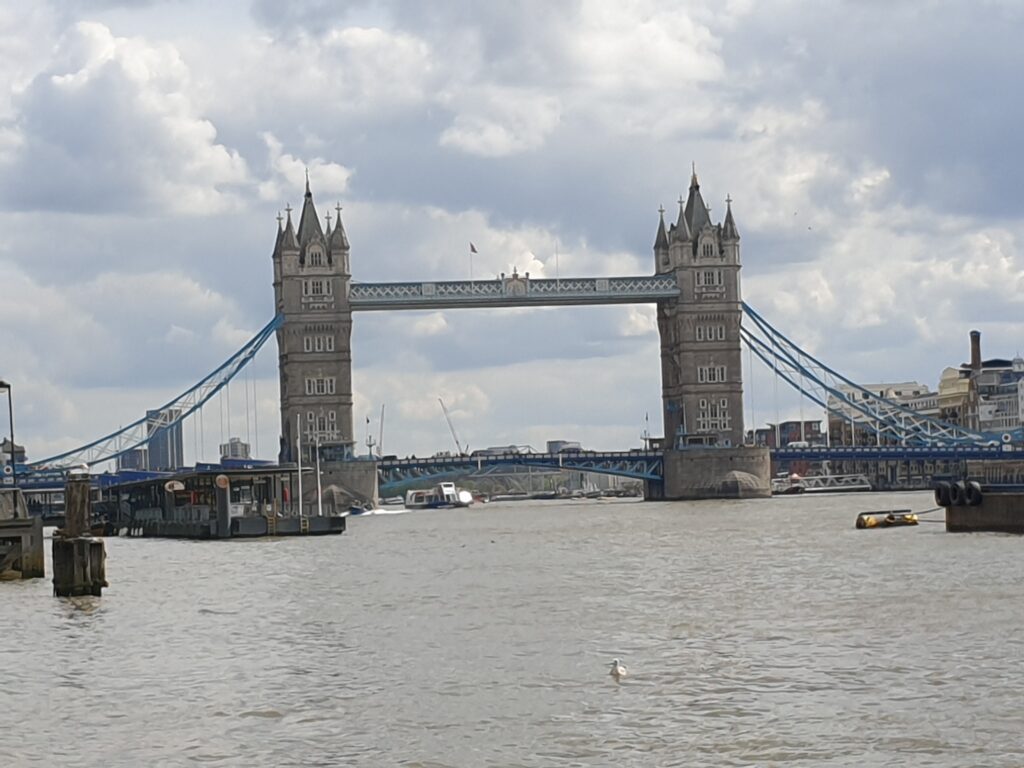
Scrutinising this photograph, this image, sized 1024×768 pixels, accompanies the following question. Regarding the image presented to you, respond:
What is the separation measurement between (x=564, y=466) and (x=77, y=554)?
106 m

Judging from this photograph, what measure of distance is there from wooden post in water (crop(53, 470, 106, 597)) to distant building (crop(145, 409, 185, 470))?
105m

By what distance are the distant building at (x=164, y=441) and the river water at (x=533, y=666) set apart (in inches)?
3933

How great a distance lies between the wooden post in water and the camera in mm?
44562

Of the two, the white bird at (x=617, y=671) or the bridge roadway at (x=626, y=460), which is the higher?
the bridge roadway at (x=626, y=460)

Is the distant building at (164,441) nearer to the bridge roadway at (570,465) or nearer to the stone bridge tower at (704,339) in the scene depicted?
the bridge roadway at (570,465)

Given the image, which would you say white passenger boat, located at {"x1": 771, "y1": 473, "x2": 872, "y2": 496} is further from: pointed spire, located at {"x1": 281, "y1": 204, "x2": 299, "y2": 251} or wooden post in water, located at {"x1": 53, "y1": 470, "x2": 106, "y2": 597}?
wooden post in water, located at {"x1": 53, "y1": 470, "x2": 106, "y2": 597}

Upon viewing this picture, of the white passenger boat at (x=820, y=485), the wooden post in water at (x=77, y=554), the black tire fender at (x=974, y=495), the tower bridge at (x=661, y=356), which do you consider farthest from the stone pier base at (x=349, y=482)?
the wooden post in water at (x=77, y=554)

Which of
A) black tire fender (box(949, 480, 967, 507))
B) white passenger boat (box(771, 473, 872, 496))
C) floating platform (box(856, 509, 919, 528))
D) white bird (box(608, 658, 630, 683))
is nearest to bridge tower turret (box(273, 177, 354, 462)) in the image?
white passenger boat (box(771, 473, 872, 496))

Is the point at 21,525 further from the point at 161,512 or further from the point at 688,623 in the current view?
the point at 161,512

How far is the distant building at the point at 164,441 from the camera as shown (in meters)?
153

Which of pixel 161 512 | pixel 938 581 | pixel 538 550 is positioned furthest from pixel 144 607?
pixel 161 512

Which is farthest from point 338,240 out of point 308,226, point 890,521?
point 890,521

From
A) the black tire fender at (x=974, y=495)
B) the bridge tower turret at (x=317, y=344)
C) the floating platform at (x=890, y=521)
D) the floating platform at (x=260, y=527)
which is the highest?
the bridge tower turret at (x=317, y=344)

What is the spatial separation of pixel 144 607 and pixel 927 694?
2281 centimetres
